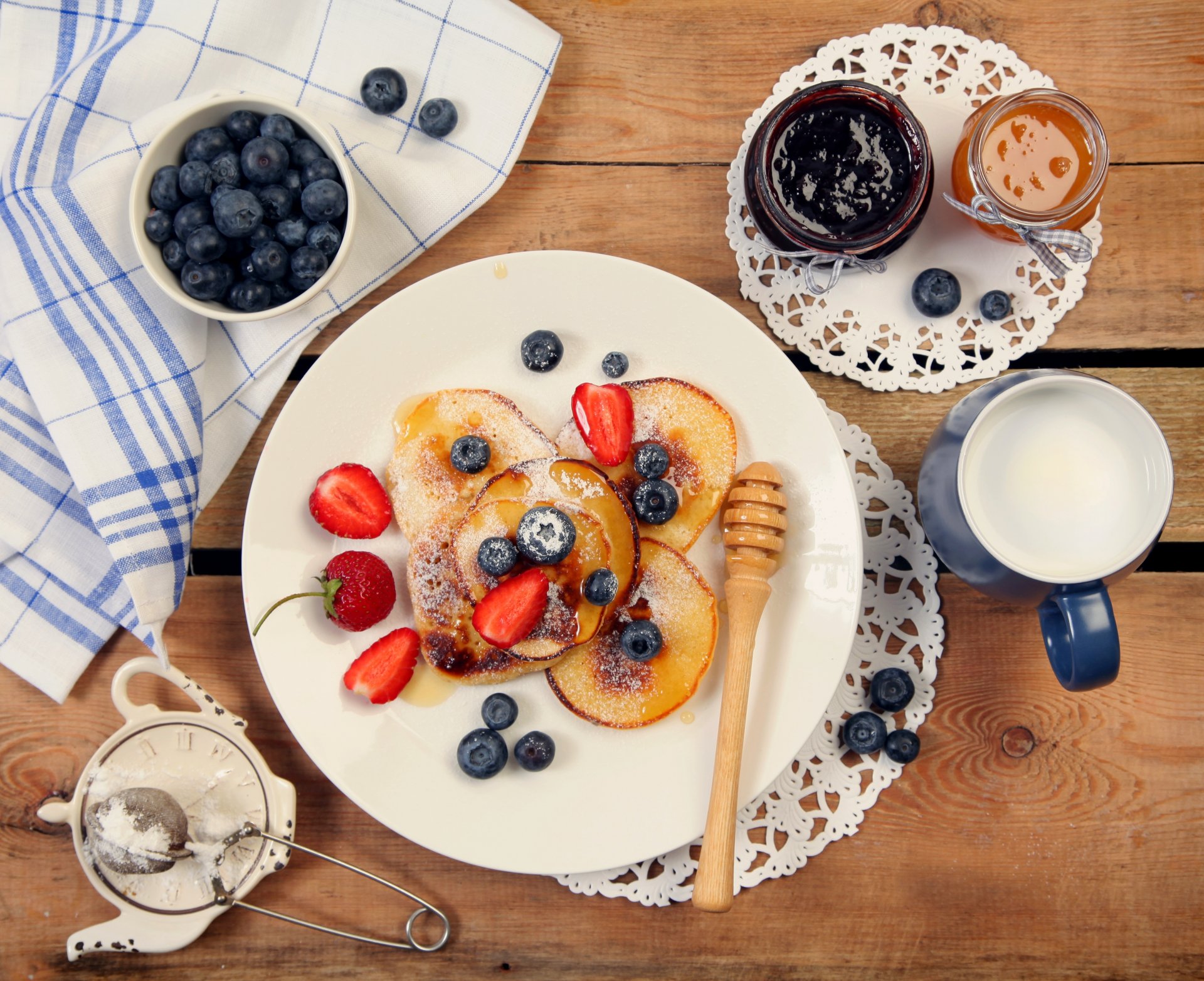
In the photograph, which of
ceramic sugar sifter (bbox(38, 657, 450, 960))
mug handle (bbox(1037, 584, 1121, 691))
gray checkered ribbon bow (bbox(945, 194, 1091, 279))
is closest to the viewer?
mug handle (bbox(1037, 584, 1121, 691))

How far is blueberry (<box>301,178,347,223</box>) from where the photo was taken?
1.24 m

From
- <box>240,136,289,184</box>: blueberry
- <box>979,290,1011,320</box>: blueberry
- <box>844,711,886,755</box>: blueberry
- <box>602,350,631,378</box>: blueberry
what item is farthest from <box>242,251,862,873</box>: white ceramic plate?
<box>979,290,1011,320</box>: blueberry

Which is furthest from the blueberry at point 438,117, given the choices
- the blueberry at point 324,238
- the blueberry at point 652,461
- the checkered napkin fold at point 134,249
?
the blueberry at point 652,461

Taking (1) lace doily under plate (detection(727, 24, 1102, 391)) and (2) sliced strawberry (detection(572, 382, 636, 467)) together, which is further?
(1) lace doily under plate (detection(727, 24, 1102, 391))

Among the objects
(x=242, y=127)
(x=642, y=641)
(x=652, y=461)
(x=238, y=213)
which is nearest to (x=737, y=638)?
(x=642, y=641)

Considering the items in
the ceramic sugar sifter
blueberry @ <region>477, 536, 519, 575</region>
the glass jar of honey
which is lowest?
the ceramic sugar sifter

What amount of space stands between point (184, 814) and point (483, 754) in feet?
1.57

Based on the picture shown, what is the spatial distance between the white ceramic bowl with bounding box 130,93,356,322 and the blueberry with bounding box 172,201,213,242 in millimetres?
52

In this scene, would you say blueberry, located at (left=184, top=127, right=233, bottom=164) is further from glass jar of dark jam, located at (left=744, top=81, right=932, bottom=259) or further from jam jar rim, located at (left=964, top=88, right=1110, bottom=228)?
jam jar rim, located at (left=964, top=88, right=1110, bottom=228)

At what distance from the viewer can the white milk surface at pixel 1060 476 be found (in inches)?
47.4

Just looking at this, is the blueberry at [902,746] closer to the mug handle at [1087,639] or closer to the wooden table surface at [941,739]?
the wooden table surface at [941,739]

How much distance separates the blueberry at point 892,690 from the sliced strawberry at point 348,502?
802 mm

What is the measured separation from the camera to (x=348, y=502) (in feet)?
4.21

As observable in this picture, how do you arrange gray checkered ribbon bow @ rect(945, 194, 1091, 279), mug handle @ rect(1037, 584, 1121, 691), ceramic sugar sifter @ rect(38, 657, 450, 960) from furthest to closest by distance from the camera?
ceramic sugar sifter @ rect(38, 657, 450, 960) → gray checkered ribbon bow @ rect(945, 194, 1091, 279) → mug handle @ rect(1037, 584, 1121, 691)
